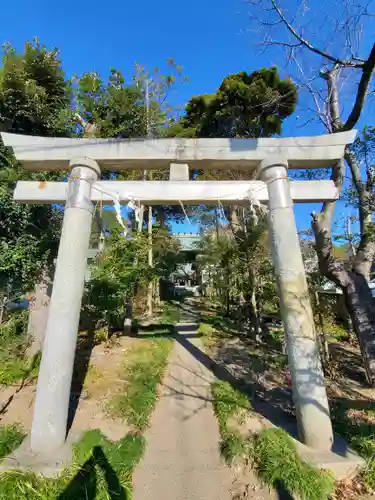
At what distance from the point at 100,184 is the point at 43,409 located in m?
2.93

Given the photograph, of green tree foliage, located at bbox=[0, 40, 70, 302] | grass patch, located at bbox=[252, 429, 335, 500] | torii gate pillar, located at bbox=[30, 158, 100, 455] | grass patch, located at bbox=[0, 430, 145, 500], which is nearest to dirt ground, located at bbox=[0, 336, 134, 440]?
grass patch, located at bbox=[0, 430, 145, 500]

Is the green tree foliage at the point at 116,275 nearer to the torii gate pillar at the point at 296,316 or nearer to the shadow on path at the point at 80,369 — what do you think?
the shadow on path at the point at 80,369

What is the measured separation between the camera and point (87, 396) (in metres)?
4.32

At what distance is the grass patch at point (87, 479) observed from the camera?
7.68 feet

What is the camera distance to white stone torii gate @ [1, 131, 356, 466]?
2922mm

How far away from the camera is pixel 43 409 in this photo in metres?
2.85

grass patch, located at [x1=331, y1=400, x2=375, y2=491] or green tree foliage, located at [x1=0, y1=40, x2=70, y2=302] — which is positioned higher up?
green tree foliage, located at [x1=0, y1=40, x2=70, y2=302]

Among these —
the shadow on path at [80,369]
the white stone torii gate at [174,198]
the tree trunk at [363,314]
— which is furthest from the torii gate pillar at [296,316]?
the shadow on path at [80,369]

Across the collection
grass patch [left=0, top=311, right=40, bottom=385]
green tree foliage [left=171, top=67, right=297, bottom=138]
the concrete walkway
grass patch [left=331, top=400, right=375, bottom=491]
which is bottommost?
the concrete walkway

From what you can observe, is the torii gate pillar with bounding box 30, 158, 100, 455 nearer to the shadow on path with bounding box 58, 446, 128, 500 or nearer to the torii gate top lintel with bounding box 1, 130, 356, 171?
the torii gate top lintel with bounding box 1, 130, 356, 171

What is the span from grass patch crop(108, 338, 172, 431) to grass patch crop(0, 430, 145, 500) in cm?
70

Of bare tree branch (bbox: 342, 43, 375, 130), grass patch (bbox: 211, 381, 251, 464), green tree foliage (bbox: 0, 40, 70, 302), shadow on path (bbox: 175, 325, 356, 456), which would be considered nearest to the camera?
grass patch (bbox: 211, 381, 251, 464)

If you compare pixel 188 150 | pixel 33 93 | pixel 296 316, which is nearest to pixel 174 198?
pixel 188 150

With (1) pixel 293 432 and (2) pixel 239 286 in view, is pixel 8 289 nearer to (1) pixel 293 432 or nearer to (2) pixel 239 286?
(1) pixel 293 432
